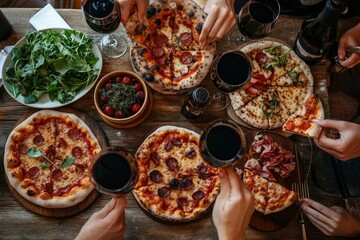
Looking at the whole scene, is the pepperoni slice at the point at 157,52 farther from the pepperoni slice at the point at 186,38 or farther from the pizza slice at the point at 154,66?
the pepperoni slice at the point at 186,38

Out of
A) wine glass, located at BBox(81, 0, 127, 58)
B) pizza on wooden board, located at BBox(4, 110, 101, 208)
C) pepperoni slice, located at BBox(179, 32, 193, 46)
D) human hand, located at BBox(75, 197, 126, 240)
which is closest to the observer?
human hand, located at BBox(75, 197, 126, 240)

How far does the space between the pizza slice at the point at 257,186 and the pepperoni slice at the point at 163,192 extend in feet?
1.67

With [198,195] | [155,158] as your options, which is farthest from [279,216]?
[155,158]

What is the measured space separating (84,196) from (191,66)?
110cm

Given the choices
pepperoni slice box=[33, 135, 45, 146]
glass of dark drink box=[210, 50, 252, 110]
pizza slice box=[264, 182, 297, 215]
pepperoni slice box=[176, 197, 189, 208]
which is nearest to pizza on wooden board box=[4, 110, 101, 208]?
pepperoni slice box=[33, 135, 45, 146]

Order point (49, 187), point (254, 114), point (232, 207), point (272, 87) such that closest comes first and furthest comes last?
point (232, 207) < point (49, 187) < point (254, 114) < point (272, 87)

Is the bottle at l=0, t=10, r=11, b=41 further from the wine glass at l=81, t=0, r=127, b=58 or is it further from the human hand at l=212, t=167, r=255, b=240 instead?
the human hand at l=212, t=167, r=255, b=240

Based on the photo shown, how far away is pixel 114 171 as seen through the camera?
200 cm

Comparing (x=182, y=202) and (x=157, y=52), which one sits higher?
(x=157, y=52)

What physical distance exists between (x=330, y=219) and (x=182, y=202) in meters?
0.93

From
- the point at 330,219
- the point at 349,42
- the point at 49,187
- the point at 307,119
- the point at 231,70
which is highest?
the point at 349,42

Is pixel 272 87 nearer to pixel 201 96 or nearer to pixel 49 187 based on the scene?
pixel 201 96

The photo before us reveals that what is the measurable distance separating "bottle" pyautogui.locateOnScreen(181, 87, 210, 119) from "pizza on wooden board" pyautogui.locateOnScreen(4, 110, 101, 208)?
616 mm

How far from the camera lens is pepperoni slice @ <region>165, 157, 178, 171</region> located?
8.23 ft
